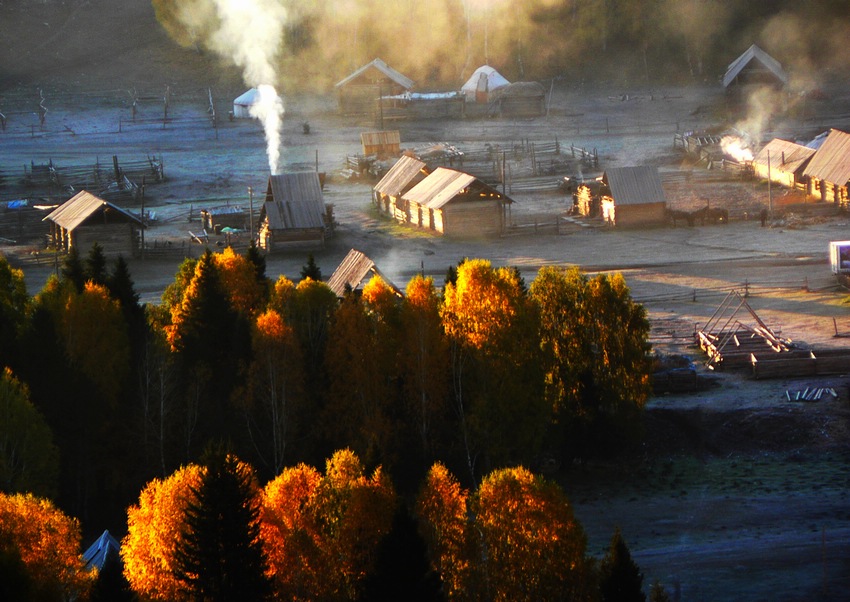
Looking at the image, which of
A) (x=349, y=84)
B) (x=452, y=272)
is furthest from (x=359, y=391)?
(x=349, y=84)

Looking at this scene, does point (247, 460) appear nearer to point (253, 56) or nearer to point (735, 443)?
point (735, 443)

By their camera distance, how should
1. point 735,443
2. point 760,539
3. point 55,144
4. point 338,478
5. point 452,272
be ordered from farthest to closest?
point 55,144, point 452,272, point 735,443, point 760,539, point 338,478

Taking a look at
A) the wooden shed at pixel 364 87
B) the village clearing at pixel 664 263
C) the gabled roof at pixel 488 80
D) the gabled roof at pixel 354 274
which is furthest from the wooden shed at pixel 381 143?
the gabled roof at pixel 354 274

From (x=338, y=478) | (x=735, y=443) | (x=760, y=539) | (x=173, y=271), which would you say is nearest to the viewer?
(x=338, y=478)

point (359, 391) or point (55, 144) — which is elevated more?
point (55, 144)

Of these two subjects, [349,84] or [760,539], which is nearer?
[760,539]

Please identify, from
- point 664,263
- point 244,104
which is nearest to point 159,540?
point 664,263

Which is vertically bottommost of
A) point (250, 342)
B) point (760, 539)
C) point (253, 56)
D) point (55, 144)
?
point (760, 539)
